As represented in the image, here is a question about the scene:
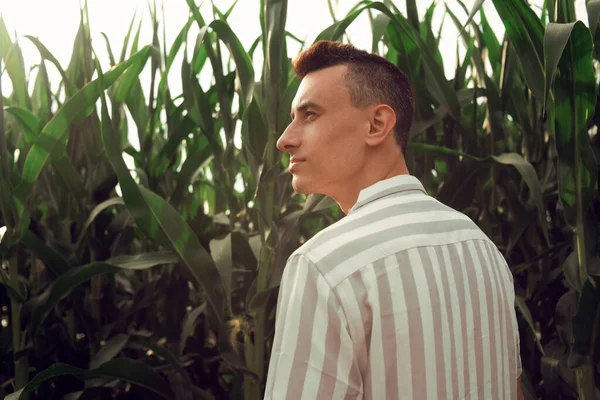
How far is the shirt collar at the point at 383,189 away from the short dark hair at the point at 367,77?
86mm

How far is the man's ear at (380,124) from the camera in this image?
2.15 ft

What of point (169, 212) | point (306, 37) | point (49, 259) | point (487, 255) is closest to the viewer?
point (487, 255)

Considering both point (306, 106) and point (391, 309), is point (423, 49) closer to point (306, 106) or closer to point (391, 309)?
point (306, 106)

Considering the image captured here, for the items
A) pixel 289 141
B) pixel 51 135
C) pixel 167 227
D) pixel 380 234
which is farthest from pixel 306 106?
pixel 51 135

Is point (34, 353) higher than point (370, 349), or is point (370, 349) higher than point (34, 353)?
point (370, 349)

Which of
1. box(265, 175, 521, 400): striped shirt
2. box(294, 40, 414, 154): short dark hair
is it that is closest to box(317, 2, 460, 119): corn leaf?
box(294, 40, 414, 154): short dark hair

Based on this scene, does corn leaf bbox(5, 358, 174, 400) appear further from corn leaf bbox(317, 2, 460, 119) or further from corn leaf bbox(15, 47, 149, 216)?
corn leaf bbox(317, 2, 460, 119)

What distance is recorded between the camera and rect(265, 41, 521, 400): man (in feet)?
1.57

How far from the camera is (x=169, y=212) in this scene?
3.34ft

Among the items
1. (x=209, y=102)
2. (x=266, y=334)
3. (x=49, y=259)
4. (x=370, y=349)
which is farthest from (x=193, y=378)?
(x=370, y=349)

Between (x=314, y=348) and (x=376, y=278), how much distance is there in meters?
0.07

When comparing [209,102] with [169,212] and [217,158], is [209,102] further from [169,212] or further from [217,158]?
[169,212]

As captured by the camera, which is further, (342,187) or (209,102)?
(209,102)

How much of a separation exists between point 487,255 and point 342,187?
16 cm
